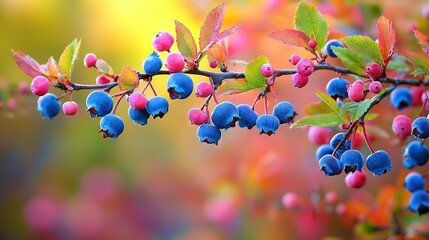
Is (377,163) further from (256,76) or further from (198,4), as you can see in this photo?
(198,4)

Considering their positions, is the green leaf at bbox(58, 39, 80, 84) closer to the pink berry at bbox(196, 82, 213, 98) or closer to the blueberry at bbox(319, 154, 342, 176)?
the pink berry at bbox(196, 82, 213, 98)

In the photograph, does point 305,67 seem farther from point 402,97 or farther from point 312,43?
point 402,97

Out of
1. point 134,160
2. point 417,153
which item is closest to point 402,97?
point 417,153

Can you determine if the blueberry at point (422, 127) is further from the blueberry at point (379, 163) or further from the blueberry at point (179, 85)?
the blueberry at point (179, 85)

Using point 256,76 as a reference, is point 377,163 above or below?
below

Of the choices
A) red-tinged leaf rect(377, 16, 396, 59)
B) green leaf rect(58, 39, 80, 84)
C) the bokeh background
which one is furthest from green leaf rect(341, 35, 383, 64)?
the bokeh background

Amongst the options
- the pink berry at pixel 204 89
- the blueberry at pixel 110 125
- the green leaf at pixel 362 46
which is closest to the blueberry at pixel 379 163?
the green leaf at pixel 362 46

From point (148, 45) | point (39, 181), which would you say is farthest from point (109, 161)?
point (148, 45)
